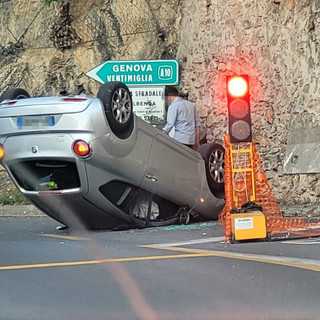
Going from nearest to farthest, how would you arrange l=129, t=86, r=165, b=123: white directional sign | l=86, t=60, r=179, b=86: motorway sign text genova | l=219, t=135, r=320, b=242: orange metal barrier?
Answer: l=219, t=135, r=320, b=242: orange metal barrier
l=86, t=60, r=179, b=86: motorway sign text genova
l=129, t=86, r=165, b=123: white directional sign

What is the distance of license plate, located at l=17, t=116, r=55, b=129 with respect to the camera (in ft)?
31.0

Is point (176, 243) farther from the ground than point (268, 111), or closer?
closer

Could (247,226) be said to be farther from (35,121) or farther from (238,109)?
(35,121)

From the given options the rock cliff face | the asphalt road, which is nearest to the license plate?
the asphalt road

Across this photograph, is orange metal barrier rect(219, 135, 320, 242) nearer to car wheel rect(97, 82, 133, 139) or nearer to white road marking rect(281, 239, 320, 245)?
white road marking rect(281, 239, 320, 245)

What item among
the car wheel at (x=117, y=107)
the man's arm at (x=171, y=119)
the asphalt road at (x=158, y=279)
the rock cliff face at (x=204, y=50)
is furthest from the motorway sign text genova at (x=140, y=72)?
the asphalt road at (x=158, y=279)

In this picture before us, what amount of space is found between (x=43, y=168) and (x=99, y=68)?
3878 millimetres

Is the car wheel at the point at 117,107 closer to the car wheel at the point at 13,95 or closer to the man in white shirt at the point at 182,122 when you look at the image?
the car wheel at the point at 13,95

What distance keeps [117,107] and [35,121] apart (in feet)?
3.54

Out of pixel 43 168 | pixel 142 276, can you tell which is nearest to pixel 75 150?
pixel 43 168

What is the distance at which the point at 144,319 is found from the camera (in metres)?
4.98

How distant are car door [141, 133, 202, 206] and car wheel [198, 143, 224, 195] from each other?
0.17 m

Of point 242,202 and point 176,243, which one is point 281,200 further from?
point 176,243

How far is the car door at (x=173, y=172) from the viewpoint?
10.3 metres
